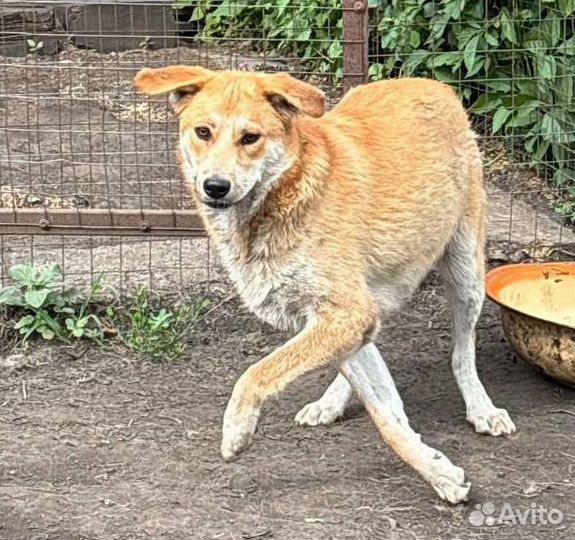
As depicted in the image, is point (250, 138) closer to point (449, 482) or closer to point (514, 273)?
point (449, 482)

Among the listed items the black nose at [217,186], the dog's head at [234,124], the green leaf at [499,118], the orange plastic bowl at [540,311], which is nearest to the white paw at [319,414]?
the orange plastic bowl at [540,311]

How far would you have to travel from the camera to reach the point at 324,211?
14.8 feet

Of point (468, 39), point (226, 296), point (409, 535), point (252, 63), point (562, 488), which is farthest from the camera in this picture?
point (252, 63)

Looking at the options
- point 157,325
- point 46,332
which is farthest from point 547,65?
point 46,332

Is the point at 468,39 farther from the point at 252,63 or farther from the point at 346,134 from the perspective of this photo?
the point at 346,134

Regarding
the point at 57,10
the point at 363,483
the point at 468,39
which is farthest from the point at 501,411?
the point at 57,10

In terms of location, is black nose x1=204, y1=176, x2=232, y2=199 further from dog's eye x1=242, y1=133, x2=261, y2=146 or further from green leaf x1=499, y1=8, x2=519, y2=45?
green leaf x1=499, y1=8, x2=519, y2=45

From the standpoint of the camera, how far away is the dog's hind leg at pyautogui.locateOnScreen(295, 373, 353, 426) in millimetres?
5105

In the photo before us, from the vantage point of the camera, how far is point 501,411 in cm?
505

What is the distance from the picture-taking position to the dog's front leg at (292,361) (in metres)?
4.17

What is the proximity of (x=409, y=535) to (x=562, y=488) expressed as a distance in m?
0.68

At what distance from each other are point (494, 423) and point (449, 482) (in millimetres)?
730

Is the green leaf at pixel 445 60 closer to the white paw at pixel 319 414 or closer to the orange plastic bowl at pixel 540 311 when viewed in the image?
the orange plastic bowl at pixel 540 311

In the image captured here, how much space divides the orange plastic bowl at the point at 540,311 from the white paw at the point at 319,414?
0.89 meters
